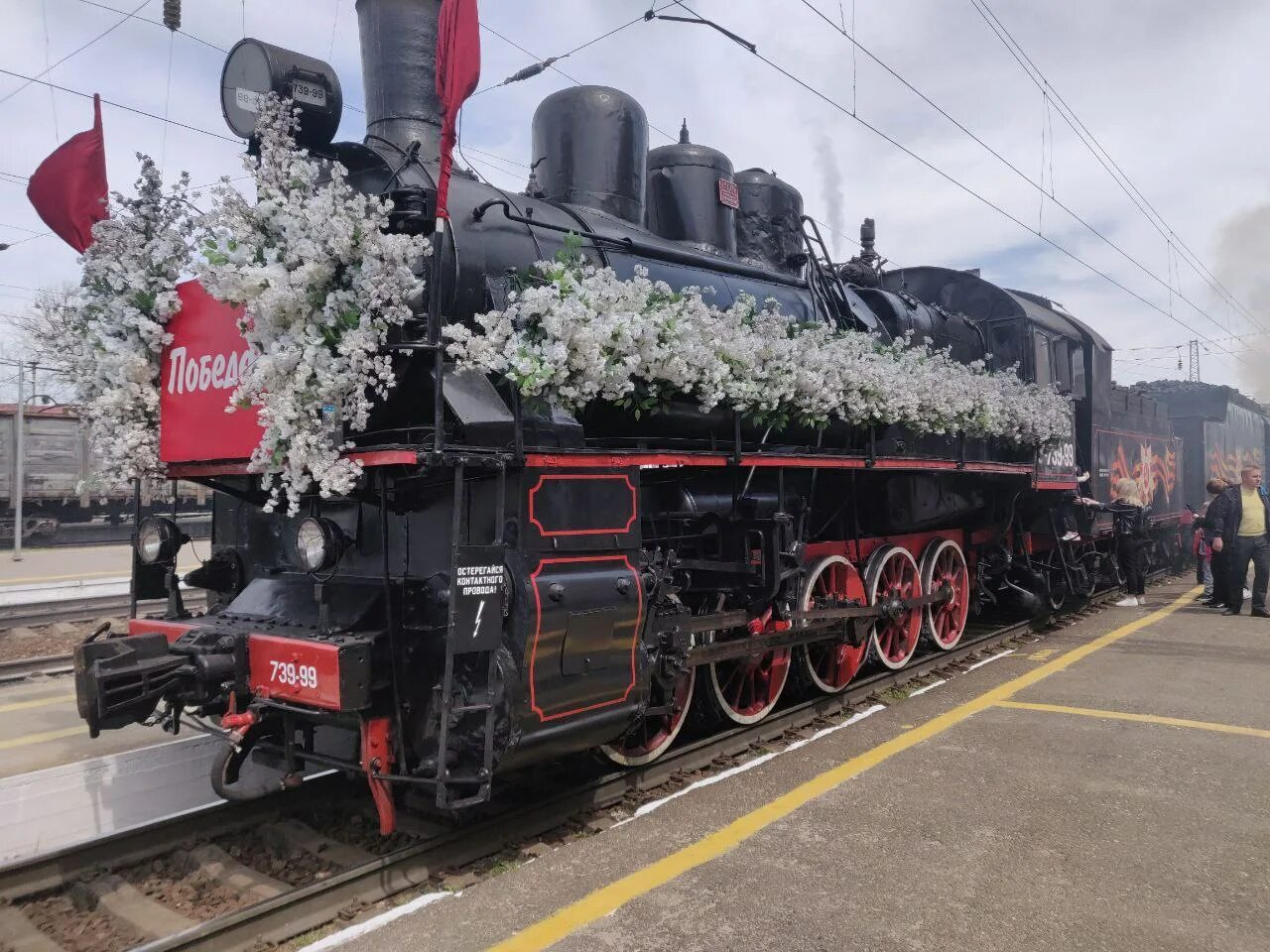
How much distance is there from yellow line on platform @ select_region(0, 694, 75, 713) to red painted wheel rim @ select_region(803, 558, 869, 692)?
17.7 ft

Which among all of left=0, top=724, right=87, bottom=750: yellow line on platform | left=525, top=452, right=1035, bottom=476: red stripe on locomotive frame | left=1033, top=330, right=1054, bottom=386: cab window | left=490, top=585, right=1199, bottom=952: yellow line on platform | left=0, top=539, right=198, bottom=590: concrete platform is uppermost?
left=1033, top=330, right=1054, bottom=386: cab window

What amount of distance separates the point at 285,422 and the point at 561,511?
1.10 metres

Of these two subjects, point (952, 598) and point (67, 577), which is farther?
point (67, 577)

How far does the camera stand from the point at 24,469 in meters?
19.5

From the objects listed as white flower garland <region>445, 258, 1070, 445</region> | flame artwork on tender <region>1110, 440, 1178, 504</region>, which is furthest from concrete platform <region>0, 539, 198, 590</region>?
flame artwork on tender <region>1110, 440, 1178, 504</region>

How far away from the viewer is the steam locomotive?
3420 millimetres

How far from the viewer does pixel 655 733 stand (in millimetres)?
4883

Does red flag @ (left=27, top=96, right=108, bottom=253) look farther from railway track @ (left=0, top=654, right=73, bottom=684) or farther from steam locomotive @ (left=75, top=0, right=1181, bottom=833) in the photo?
railway track @ (left=0, top=654, right=73, bottom=684)

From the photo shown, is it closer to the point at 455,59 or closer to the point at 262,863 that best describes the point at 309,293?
the point at 455,59

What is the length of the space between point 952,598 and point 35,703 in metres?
7.16

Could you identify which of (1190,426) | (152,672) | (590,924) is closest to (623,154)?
(152,672)

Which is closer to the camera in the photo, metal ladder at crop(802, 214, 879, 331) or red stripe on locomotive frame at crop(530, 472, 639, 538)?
red stripe on locomotive frame at crop(530, 472, 639, 538)

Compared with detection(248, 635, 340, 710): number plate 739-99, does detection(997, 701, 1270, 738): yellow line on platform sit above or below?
below

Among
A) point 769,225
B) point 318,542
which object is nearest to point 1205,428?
point 769,225
